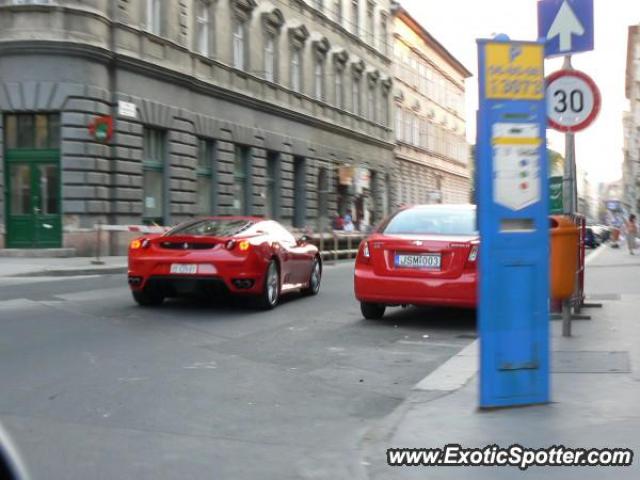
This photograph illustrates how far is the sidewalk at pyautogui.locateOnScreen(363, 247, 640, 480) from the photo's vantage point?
402cm

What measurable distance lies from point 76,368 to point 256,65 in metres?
26.4

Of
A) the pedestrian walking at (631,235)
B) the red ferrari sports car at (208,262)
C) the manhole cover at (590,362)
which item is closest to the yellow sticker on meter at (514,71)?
the manhole cover at (590,362)

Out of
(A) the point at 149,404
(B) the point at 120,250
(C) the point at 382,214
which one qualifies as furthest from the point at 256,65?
(A) the point at 149,404

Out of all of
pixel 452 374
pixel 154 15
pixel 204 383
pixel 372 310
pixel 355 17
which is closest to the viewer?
pixel 204 383

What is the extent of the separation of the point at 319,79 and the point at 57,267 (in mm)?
23932

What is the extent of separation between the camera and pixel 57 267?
57.8 ft

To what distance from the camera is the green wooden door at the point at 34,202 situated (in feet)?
71.2

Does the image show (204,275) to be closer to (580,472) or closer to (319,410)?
(319,410)

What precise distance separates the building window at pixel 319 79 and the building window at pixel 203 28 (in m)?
10.8

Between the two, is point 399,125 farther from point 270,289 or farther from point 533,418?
point 533,418

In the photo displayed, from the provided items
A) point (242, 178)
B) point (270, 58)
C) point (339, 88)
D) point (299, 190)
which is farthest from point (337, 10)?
point (242, 178)

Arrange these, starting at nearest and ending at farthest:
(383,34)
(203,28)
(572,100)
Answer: (572,100), (203,28), (383,34)

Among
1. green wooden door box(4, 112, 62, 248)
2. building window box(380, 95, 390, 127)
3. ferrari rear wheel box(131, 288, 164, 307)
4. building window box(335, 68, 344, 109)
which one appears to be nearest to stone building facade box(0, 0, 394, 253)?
green wooden door box(4, 112, 62, 248)

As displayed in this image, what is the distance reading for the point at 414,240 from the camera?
9.52 m
